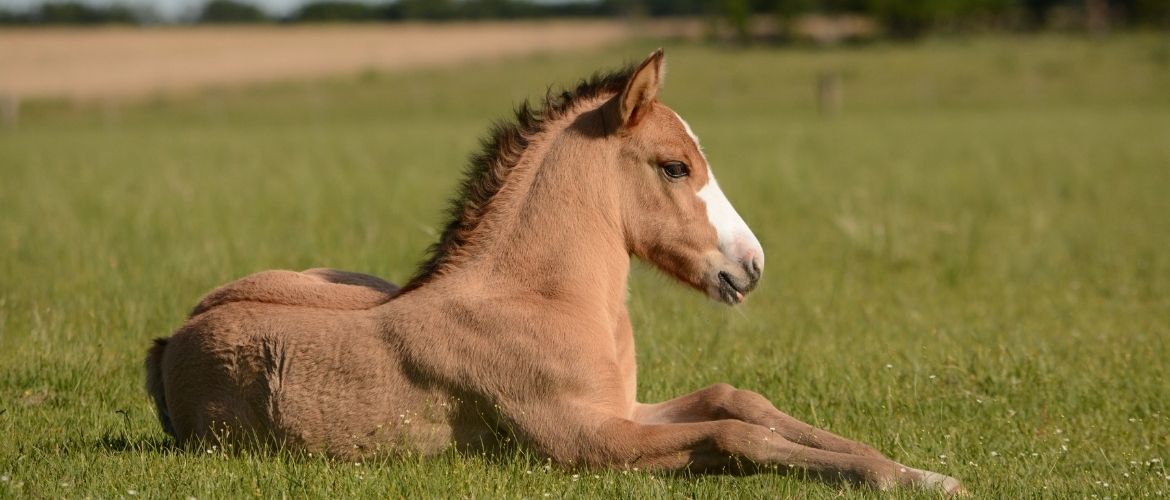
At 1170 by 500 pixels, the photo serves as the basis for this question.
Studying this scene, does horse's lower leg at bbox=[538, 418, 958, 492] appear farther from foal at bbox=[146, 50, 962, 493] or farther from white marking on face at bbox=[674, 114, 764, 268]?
white marking on face at bbox=[674, 114, 764, 268]

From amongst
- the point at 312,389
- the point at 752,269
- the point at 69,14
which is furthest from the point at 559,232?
the point at 69,14

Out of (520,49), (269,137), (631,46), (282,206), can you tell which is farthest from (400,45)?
(282,206)

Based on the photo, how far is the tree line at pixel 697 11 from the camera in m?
81.0

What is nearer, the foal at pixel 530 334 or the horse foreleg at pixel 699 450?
the horse foreleg at pixel 699 450

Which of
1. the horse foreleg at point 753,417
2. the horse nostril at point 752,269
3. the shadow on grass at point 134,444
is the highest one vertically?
the horse nostril at point 752,269

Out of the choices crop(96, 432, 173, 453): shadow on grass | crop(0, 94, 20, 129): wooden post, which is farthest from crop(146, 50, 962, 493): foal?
→ crop(0, 94, 20, 129): wooden post

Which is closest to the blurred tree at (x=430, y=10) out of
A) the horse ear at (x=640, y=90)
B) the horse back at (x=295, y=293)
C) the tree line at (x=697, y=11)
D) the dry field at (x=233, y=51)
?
the tree line at (x=697, y=11)

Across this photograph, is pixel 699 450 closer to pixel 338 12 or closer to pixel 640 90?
pixel 640 90

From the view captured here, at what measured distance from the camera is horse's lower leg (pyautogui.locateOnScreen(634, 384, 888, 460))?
502 cm

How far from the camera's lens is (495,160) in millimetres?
5566

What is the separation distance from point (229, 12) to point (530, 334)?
117060 millimetres

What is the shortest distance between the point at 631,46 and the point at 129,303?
2969 inches

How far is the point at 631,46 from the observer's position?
270 feet

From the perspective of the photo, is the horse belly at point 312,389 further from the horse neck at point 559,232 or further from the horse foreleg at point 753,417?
the horse foreleg at point 753,417
